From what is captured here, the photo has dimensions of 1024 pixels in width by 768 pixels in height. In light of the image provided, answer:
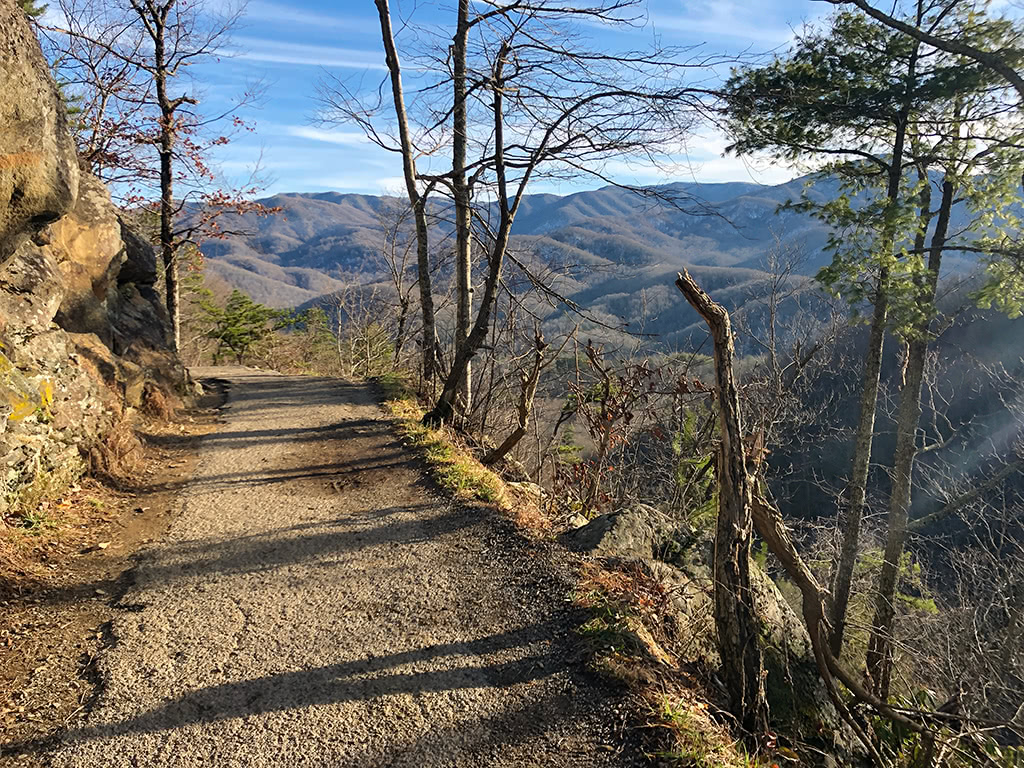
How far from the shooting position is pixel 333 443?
8.16m

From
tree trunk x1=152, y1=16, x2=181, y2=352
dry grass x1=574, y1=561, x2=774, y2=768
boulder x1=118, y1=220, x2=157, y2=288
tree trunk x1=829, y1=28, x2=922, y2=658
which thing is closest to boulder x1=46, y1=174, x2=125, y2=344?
boulder x1=118, y1=220, x2=157, y2=288

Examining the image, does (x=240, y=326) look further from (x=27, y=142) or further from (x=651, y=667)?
(x=651, y=667)

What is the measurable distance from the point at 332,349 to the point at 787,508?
2639cm

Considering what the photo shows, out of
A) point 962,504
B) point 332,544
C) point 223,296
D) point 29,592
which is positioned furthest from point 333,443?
point 223,296

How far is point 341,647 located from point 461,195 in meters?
6.91

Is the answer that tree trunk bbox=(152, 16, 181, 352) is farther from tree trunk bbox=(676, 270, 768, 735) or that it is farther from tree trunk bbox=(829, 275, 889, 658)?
tree trunk bbox=(829, 275, 889, 658)

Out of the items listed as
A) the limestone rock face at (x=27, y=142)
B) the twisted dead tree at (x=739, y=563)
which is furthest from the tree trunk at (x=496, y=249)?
the limestone rock face at (x=27, y=142)

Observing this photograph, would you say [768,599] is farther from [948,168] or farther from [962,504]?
[962,504]

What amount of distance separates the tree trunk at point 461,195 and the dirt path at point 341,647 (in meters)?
3.39

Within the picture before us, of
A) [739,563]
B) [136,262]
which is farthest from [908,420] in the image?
[136,262]

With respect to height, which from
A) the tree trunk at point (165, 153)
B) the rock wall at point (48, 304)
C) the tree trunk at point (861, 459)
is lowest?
the tree trunk at point (861, 459)

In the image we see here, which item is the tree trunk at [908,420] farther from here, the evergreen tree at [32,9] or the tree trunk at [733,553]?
the evergreen tree at [32,9]

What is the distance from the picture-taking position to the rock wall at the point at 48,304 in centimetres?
472

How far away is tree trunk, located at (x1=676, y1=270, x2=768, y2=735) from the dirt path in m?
1.02
